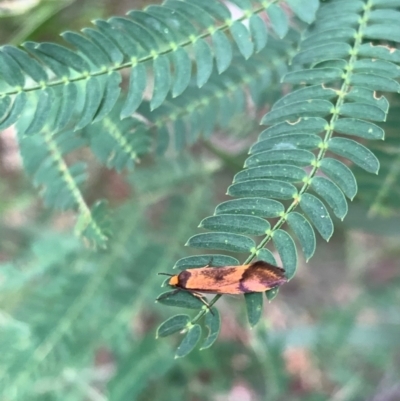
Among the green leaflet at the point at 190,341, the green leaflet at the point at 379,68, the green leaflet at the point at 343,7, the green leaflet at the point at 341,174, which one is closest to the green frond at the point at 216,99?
the green leaflet at the point at 343,7

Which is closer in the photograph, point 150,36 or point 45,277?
point 150,36

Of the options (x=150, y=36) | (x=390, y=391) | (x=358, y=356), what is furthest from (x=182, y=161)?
(x=358, y=356)

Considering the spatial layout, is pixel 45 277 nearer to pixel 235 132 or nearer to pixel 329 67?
pixel 235 132

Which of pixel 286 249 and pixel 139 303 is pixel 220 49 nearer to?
pixel 286 249

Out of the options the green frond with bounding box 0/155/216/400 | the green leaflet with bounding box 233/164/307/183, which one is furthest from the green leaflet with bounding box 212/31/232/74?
the green frond with bounding box 0/155/216/400

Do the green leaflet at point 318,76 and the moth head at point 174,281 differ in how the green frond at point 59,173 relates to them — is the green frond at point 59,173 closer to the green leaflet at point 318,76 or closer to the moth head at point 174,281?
the moth head at point 174,281

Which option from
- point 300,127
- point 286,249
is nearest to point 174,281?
point 286,249

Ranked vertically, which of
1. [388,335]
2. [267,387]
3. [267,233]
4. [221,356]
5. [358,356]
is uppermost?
[267,233]
